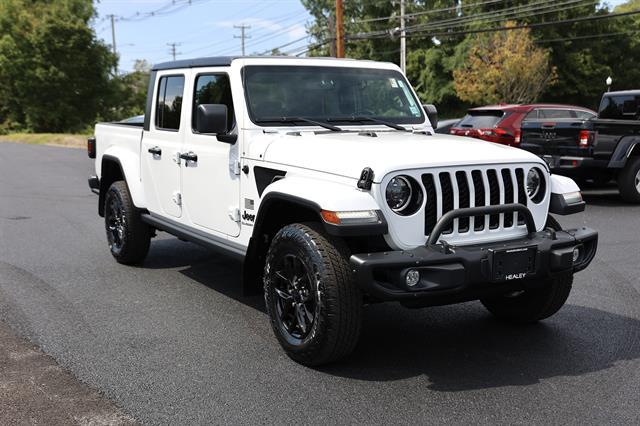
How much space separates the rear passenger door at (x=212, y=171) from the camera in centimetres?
516

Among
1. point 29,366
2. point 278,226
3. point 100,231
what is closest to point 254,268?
point 278,226

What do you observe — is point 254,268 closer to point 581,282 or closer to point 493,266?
point 493,266

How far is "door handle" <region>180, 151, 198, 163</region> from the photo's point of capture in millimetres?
5633

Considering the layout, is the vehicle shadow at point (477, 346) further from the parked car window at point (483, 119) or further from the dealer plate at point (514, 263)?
the parked car window at point (483, 119)

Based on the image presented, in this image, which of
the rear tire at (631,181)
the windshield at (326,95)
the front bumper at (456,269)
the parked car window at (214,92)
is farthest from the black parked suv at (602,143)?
the front bumper at (456,269)

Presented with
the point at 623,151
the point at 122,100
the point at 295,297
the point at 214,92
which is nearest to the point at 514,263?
the point at 295,297

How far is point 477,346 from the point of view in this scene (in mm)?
4734

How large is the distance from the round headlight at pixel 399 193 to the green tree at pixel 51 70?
5672cm

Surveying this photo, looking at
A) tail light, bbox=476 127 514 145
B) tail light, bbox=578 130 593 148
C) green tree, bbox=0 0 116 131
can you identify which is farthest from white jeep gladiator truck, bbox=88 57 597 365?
green tree, bbox=0 0 116 131

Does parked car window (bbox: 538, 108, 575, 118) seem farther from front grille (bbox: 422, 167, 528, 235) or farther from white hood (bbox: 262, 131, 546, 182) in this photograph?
front grille (bbox: 422, 167, 528, 235)

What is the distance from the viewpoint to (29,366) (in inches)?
171

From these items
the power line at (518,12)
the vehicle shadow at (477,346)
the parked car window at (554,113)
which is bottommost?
the vehicle shadow at (477,346)

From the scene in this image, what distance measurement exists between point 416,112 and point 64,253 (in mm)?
4378

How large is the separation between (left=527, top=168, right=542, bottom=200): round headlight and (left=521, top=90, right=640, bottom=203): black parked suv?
24.0 feet
